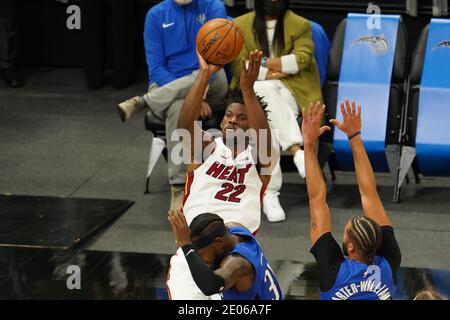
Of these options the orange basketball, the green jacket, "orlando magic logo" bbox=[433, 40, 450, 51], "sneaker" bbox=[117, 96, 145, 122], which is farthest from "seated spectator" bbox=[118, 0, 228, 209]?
"orlando magic logo" bbox=[433, 40, 450, 51]

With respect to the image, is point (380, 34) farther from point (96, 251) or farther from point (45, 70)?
point (45, 70)

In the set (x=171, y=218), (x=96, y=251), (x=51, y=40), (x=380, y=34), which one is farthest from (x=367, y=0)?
(x=171, y=218)

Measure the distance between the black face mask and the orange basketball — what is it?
4.36ft

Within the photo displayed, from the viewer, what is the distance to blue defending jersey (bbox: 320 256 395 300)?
4.49 meters

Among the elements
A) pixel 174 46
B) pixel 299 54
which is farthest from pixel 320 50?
pixel 174 46

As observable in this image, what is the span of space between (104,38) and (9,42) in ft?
3.42

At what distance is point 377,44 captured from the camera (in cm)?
820

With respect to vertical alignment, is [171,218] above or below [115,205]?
above

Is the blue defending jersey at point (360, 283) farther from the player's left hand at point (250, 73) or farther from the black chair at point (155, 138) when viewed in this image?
the black chair at point (155, 138)

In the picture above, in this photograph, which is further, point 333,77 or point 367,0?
point 367,0

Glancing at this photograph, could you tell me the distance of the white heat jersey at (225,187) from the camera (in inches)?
226

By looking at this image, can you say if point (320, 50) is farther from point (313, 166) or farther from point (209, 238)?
point (209, 238)

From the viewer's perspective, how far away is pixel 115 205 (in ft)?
25.7

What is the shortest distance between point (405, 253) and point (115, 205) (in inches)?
89.7
